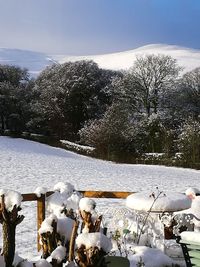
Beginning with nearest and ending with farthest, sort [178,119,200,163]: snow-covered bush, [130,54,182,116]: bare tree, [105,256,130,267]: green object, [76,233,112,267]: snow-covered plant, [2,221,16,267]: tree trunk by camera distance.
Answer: [76,233,112,267]: snow-covered plant → [2,221,16,267]: tree trunk → [105,256,130,267]: green object → [178,119,200,163]: snow-covered bush → [130,54,182,116]: bare tree

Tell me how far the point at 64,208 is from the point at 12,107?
42.3m

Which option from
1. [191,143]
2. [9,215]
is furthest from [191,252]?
[191,143]

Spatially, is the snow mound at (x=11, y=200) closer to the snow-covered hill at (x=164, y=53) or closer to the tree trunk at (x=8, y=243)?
the tree trunk at (x=8, y=243)

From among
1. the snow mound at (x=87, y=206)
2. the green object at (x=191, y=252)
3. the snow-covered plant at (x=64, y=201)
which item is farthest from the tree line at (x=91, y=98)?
the green object at (x=191, y=252)

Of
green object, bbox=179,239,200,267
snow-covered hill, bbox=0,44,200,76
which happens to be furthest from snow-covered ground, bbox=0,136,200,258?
snow-covered hill, bbox=0,44,200,76

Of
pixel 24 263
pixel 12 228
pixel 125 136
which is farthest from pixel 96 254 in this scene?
pixel 125 136

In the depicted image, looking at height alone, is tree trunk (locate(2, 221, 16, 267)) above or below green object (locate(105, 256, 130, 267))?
above

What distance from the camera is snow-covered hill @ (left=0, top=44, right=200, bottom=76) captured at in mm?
96125

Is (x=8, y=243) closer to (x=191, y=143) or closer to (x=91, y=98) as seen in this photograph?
(x=191, y=143)

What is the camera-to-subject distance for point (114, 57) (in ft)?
372

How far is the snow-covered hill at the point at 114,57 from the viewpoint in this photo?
315 feet

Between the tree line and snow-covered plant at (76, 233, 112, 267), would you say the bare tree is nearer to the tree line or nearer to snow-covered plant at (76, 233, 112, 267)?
the tree line

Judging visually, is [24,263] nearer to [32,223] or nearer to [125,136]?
[32,223]

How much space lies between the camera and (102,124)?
3616 centimetres
